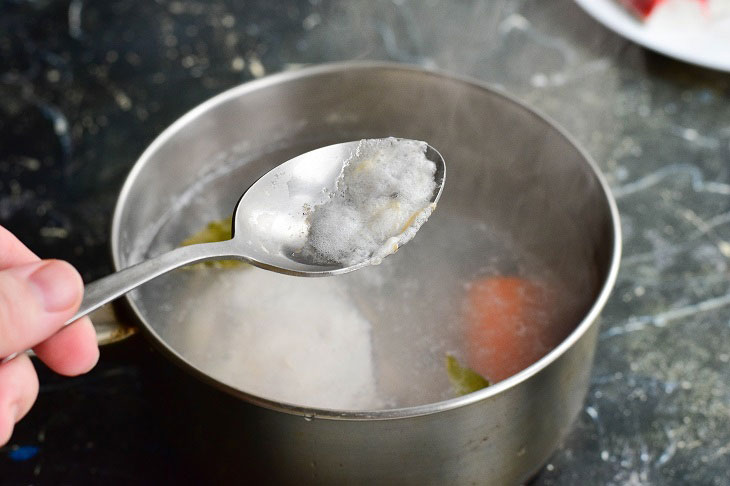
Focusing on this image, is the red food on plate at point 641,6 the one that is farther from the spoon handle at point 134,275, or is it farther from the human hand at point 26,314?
the human hand at point 26,314

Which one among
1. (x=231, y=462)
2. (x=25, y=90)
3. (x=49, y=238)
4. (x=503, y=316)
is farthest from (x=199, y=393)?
(x=25, y=90)

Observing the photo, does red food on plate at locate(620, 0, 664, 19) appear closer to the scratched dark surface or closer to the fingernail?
the scratched dark surface

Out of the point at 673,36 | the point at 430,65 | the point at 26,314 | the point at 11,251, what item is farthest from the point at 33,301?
the point at 673,36

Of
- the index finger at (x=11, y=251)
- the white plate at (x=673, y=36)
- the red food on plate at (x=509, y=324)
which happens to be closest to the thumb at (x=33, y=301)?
the index finger at (x=11, y=251)

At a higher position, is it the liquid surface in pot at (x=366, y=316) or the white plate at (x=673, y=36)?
the liquid surface in pot at (x=366, y=316)

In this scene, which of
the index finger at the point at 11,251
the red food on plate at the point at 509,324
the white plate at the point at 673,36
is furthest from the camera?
the white plate at the point at 673,36

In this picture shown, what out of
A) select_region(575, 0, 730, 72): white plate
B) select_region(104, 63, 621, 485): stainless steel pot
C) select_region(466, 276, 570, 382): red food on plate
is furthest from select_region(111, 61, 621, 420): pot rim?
select_region(575, 0, 730, 72): white plate

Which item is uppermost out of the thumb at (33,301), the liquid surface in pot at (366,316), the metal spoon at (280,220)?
the thumb at (33,301)
